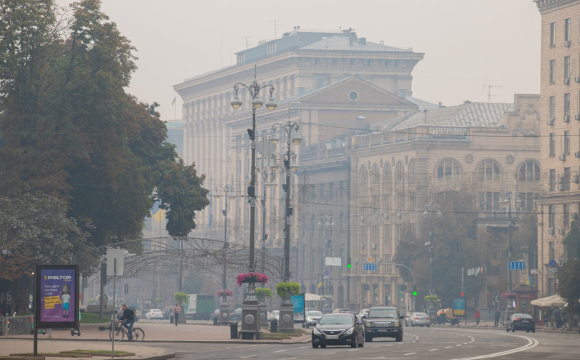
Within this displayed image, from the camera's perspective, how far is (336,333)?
1939 inches

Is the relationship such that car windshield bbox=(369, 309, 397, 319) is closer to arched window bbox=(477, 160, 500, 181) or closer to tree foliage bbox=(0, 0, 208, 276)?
tree foliage bbox=(0, 0, 208, 276)

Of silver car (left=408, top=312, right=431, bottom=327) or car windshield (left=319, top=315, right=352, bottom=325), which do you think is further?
silver car (left=408, top=312, right=431, bottom=327)

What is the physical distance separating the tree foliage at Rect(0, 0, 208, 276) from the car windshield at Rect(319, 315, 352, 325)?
62.8ft

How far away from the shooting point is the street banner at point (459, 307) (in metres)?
118

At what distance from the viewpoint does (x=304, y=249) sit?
18275 cm

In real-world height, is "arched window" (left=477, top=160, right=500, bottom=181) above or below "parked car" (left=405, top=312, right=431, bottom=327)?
above

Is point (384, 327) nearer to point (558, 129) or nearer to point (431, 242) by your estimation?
point (558, 129)

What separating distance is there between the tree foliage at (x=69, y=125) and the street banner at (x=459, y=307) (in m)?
49.6

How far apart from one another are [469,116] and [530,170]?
11771 mm

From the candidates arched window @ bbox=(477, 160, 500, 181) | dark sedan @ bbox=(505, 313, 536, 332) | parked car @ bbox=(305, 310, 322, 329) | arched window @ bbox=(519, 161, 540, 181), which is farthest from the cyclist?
arched window @ bbox=(519, 161, 540, 181)

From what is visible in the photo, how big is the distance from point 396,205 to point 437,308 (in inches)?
1109

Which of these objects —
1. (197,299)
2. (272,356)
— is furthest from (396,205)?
(272,356)

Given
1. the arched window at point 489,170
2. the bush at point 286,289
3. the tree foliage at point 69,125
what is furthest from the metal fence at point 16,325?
the arched window at point 489,170

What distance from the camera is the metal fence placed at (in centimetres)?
5597
